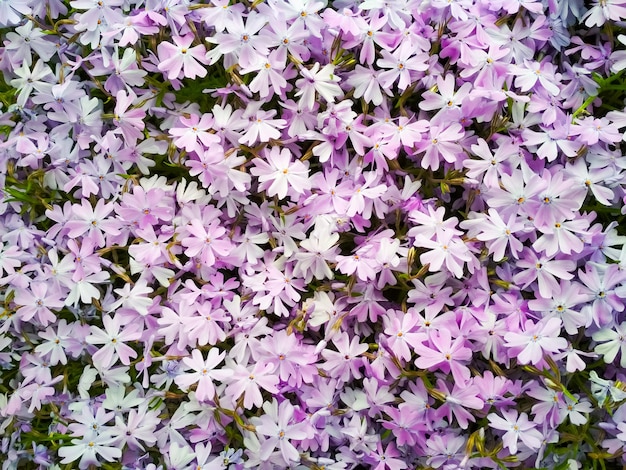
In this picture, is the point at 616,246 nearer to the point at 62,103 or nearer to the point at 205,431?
the point at 205,431

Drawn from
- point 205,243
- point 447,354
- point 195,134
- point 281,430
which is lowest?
point 281,430

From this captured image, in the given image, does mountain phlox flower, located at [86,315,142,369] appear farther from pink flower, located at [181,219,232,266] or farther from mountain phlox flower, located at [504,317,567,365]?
mountain phlox flower, located at [504,317,567,365]

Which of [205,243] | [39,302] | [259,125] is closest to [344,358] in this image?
[205,243]

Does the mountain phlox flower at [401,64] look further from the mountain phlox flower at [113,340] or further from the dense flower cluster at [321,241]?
the mountain phlox flower at [113,340]

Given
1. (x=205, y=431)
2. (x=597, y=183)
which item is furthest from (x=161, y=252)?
(x=597, y=183)

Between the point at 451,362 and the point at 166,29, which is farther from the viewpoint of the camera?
the point at 166,29

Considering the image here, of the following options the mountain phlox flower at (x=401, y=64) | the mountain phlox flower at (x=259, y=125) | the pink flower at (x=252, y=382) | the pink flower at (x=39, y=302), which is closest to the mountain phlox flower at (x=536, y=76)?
the mountain phlox flower at (x=401, y=64)

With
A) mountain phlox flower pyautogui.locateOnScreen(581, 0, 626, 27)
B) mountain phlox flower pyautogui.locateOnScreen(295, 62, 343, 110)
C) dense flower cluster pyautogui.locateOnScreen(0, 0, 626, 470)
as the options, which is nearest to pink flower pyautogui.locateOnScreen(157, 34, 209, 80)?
dense flower cluster pyautogui.locateOnScreen(0, 0, 626, 470)

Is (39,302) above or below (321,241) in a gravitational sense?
below

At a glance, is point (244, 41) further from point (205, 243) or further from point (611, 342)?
point (611, 342)
